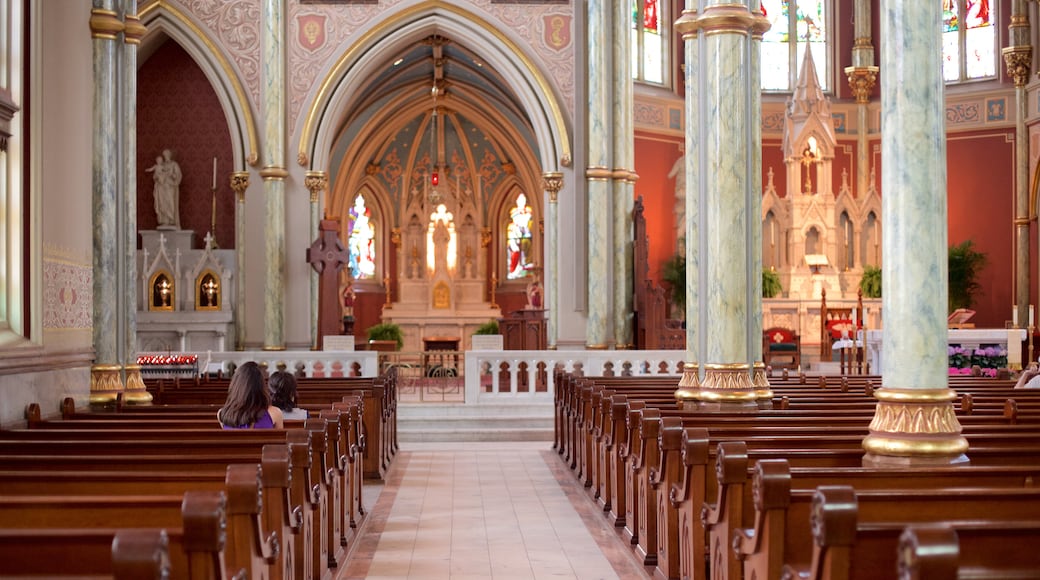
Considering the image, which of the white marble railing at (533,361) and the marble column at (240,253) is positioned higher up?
the marble column at (240,253)

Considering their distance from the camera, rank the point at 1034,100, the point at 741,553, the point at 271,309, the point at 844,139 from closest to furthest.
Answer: the point at 741,553, the point at 271,309, the point at 1034,100, the point at 844,139

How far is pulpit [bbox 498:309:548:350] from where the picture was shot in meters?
21.5

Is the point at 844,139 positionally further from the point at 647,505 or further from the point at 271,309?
the point at 647,505

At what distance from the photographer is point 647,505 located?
7.38 meters

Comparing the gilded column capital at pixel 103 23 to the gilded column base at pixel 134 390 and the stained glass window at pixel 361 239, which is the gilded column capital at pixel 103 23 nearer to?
the gilded column base at pixel 134 390

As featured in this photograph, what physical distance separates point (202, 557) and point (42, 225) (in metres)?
5.39

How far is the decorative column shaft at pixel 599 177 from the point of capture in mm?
19891

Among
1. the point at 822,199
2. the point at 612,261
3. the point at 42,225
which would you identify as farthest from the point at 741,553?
the point at 822,199

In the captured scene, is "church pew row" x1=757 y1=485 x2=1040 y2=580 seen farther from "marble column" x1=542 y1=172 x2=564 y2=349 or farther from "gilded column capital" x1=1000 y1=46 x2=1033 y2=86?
"gilded column capital" x1=1000 y1=46 x2=1033 y2=86

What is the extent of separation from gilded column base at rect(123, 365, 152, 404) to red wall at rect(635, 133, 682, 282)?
51.7 ft

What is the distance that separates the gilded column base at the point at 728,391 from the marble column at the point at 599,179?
9.94m

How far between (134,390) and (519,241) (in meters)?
21.5

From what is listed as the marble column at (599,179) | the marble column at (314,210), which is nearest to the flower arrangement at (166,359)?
the marble column at (314,210)

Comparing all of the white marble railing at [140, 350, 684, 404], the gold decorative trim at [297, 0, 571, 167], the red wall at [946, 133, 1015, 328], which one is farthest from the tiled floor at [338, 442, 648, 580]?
the red wall at [946, 133, 1015, 328]
